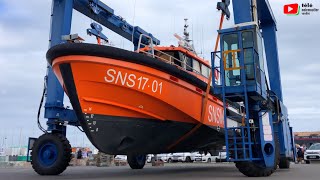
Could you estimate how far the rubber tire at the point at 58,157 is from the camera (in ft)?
32.9

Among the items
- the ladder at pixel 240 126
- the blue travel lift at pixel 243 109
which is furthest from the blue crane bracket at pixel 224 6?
the ladder at pixel 240 126

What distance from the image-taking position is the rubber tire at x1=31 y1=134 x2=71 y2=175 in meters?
10.0

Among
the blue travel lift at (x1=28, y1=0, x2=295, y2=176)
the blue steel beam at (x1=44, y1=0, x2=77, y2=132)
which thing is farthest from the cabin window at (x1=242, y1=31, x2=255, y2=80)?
the blue steel beam at (x1=44, y1=0, x2=77, y2=132)

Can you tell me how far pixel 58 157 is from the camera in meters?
10.1

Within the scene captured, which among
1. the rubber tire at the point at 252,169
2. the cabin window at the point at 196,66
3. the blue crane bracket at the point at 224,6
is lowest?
the rubber tire at the point at 252,169

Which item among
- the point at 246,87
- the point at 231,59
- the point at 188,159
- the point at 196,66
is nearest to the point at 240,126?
the point at 246,87

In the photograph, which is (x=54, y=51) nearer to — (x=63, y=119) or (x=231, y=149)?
(x=63, y=119)

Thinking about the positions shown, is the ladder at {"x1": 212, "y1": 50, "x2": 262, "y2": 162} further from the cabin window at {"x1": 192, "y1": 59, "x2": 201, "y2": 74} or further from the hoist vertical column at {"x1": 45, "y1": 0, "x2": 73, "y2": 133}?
the hoist vertical column at {"x1": 45, "y1": 0, "x2": 73, "y2": 133}

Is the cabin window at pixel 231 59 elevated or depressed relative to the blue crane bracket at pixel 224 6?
depressed

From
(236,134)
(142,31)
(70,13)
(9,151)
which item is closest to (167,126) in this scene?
(236,134)

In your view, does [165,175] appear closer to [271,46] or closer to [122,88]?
[122,88]

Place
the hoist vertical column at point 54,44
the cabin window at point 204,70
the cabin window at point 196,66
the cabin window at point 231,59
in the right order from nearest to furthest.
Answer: the cabin window at point 231,59
the cabin window at point 196,66
the hoist vertical column at point 54,44
the cabin window at point 204,70

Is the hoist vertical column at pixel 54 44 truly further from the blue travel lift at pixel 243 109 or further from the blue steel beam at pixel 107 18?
the blue steel beam at pixel 107 18

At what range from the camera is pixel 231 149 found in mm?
8141
